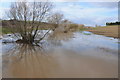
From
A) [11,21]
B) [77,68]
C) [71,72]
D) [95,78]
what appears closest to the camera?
[95,78]

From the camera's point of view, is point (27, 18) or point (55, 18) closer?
point (27, 18)

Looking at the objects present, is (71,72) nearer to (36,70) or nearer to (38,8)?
(36,70)

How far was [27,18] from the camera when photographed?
12.9 meters

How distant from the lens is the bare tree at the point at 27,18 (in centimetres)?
1250

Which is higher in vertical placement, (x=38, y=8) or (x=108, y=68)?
(x=38, y=8)

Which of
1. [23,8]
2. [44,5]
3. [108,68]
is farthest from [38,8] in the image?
[108,68]

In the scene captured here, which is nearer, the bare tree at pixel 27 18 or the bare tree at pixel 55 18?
the bare tree at pixel 27 18

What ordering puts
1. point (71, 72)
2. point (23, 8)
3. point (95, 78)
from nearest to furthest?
1. point (95, 78)
2. point (71, 72)
3. point (23, 8)

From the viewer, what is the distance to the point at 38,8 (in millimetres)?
12711

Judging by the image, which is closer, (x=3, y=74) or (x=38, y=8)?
(x=3, y=74)

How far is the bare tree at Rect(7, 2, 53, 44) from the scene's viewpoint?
12.5 metres

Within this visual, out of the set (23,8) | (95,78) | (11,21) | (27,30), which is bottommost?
(95,78)

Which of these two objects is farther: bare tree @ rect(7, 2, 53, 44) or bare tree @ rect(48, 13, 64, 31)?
bare tree @ rect(48, 13, 64, 31)

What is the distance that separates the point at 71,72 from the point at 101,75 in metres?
1.34
